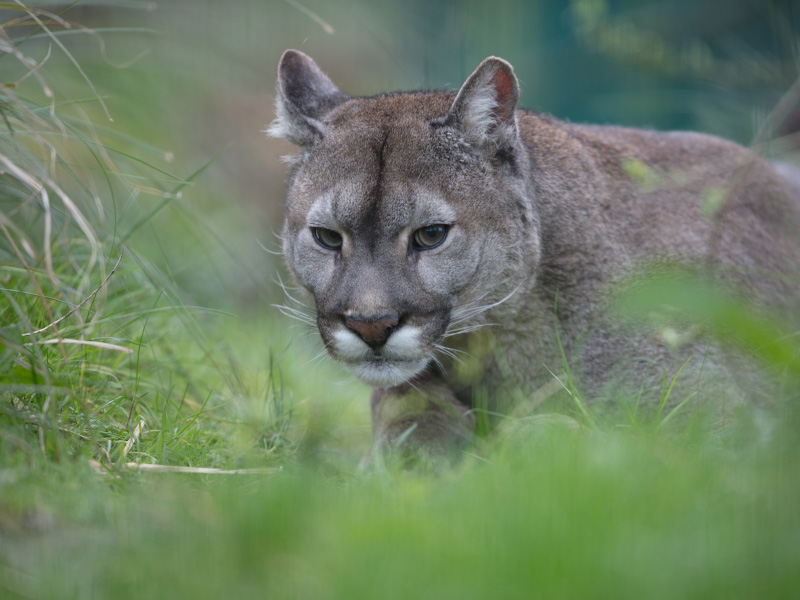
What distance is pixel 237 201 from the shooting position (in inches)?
432

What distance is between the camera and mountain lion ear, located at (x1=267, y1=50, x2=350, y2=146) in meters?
4.97

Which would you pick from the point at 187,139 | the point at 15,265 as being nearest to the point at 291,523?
the point at 15,265

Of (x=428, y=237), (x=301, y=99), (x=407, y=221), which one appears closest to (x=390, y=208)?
(x=407, y=221)

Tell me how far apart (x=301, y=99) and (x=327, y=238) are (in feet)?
3.59

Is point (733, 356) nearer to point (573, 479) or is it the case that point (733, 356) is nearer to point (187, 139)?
point (573, 479)

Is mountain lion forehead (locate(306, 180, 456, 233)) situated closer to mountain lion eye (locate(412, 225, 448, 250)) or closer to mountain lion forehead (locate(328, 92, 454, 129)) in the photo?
mountain lion eye (locate(412, 225, 448, 250))

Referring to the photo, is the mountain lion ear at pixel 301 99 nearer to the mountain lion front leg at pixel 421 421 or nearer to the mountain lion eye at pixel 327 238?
the mountain lion eye at pixel 327 238

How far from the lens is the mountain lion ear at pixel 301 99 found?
4.97m

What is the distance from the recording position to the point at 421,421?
461 cm

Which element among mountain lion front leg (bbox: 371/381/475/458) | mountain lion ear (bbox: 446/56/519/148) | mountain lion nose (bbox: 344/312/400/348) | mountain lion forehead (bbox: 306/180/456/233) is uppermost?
mountain lion ear (bbox: 446/56/519/148)

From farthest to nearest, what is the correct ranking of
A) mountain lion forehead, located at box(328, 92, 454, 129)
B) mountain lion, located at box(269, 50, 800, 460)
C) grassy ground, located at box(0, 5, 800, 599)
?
mountain lion forehead, located at box(328, 92, 454, 129) → mountain lion, located at box(269, 50, 800, 460) → grassy ground, located at box(0, 5, 800, 599)

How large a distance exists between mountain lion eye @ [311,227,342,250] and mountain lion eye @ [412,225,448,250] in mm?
431

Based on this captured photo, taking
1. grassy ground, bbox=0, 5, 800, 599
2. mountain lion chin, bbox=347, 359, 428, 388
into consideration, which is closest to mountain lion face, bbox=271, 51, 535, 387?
mountain lion chin, bbox=347, 359, 428, 388

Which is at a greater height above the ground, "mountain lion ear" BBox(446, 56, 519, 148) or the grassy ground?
"mountain lion ear" BBox(446, 56, 519, 148)
